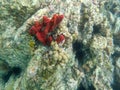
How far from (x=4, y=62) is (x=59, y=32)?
2.06 meters

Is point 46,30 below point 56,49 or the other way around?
the other way around

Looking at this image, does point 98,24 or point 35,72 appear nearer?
point 35,72

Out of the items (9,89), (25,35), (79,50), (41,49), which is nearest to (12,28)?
(25,35)

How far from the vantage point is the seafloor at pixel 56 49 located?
5953mm

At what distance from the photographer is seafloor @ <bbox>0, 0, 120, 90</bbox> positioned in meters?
5.95

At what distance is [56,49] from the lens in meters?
5.93

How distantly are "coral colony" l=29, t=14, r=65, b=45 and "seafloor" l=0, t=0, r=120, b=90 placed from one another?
151 mm

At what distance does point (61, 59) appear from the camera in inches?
234

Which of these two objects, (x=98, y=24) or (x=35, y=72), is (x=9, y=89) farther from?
(x=98, y=24)

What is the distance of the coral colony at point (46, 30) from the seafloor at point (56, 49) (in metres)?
0.15

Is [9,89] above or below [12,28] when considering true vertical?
below

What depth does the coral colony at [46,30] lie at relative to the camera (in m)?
5.93

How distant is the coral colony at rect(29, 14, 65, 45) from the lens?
5.93 m

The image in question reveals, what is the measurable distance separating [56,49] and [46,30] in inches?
21.9
